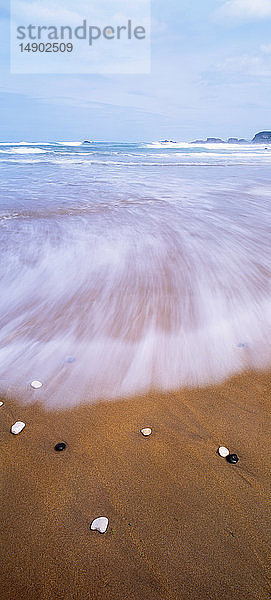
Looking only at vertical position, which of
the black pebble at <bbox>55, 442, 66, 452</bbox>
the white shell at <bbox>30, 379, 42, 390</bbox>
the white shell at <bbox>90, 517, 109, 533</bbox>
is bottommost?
the white shell at <bbox>90, 517, 109, 533</bbox>

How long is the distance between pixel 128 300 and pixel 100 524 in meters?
2.82

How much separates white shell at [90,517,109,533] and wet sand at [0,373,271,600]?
1.0 inches

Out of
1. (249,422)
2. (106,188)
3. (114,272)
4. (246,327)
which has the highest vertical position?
(106,188)

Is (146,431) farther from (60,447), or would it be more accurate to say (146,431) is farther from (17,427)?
(17,427)

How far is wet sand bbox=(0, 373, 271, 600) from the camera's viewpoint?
1683 millimetres

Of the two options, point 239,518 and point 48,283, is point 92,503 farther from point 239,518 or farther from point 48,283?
point 48,283

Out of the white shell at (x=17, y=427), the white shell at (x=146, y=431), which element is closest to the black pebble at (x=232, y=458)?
the white shell at (x=146, y=431)

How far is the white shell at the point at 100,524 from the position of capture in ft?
6.11

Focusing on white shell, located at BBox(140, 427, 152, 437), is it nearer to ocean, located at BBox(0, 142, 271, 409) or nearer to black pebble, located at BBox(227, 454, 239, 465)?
ocean, located at BBox(0, 142, 271, 409)

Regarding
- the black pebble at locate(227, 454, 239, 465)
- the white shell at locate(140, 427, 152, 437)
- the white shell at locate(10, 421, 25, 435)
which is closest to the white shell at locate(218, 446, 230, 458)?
the black pebble at locate(227, 454, 239, 465)

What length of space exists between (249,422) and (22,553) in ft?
5.66

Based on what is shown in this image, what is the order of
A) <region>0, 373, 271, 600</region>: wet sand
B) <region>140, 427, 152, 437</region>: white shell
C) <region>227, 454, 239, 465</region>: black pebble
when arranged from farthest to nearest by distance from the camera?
<region>140, 427, 152, 437</region>: white shell
<region>227, 454, 239, 465</region>: black pebble
<region>0, 373, 271, 600</region>: wet sand

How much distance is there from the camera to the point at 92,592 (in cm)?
164

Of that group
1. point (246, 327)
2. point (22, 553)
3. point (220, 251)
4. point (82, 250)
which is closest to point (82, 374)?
point (22, 553)
